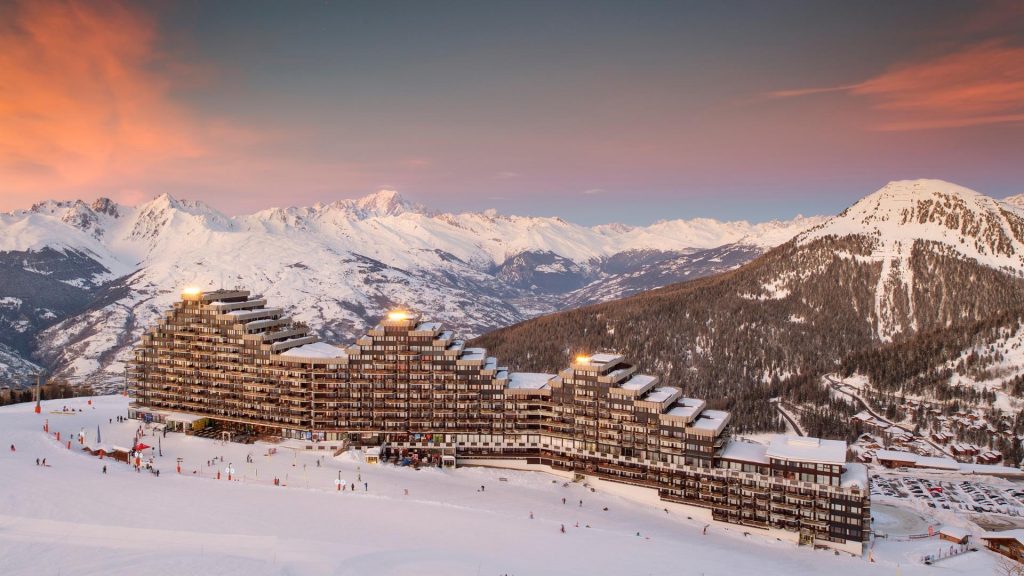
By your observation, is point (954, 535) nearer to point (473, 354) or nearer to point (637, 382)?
point (637, 382)

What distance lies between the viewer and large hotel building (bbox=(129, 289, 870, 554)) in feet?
387

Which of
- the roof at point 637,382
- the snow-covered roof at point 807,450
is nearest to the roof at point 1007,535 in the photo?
the snow-covered roof at point 807,450

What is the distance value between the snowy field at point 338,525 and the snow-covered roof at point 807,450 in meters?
14.3

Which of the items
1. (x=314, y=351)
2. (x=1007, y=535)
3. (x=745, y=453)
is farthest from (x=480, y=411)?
(x=1007, y=535)

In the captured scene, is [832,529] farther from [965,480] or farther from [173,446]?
[173,446]

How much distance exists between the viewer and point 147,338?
6560 inches

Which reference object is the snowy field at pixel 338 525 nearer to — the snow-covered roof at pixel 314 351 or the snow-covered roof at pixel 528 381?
the snow-covered roof at pixel 528 381

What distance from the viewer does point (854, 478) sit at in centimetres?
11450

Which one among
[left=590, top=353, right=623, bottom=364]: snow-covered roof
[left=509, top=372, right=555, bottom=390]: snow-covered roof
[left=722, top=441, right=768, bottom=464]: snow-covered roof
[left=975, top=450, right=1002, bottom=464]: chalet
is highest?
[left=590, top=353, right=623, bottom=364]: snow-covered roof

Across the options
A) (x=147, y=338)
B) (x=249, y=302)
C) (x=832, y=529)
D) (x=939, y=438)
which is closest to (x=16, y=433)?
(x=147, y=338)

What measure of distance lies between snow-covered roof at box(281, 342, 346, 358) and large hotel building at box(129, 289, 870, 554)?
64cm

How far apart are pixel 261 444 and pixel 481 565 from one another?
7511 cm

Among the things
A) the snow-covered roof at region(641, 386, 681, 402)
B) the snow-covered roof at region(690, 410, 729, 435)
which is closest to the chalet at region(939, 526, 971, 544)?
the snow-covered roof at region(690, 410, 729, 435)

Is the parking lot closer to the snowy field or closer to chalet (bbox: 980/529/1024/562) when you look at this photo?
the snowy field
